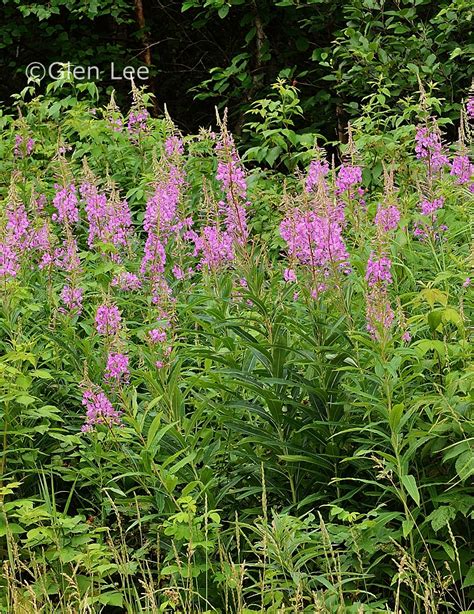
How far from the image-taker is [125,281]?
4820 mm

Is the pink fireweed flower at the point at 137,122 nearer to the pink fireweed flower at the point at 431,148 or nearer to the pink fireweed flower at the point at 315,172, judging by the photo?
the pink fireweed flower at the point at 315,172

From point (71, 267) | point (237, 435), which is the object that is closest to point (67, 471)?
point (237, 435)

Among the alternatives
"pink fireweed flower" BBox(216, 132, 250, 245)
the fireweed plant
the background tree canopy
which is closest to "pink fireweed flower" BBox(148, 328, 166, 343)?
the fireweed plant

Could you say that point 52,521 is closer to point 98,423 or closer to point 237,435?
point 98,423

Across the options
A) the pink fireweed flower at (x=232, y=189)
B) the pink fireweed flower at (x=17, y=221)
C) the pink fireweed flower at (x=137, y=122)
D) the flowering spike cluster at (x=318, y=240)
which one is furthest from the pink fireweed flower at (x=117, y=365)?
the pink fireweed flower at (x=137, y=122)

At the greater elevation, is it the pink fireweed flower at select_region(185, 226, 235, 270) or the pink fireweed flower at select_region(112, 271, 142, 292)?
the pink fireweed flower at select_region(185, 226, 235, 270)

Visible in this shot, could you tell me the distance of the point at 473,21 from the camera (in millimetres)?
8391

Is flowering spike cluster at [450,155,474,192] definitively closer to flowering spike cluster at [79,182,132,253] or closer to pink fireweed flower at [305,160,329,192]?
pink fireweed flower at [305,160,329,192]

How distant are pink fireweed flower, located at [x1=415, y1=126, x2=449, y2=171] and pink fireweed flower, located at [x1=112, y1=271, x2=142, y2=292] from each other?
1.45 meters

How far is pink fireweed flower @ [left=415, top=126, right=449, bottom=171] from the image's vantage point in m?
4.74

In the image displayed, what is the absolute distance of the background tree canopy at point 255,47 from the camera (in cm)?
842

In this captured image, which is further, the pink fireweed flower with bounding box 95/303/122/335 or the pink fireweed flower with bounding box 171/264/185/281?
the pink fireweed flower with bounding box 171/264/185/281

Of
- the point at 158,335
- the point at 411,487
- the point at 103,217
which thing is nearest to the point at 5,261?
the point at 158,335

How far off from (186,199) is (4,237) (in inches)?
62.7
